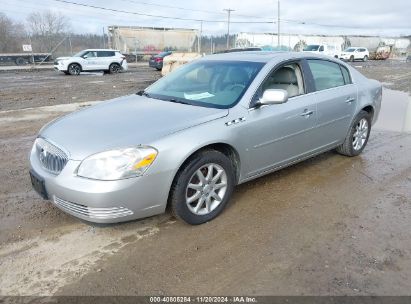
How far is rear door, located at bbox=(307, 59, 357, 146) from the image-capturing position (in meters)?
4.56

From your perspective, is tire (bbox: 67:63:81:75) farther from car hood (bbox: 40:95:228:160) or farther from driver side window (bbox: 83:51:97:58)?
car hood (bbox: 40:95:228:160)

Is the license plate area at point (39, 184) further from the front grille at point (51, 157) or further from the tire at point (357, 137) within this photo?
the tire at point (357, 137)

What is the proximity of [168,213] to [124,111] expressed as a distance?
1146mm

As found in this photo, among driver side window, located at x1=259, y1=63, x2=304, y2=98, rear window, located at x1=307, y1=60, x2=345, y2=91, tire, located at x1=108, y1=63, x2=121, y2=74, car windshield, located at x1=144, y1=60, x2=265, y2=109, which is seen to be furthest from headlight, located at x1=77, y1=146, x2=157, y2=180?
tire, located at x1=108, y1=63, x2=121, y2=74

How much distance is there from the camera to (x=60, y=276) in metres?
2.75

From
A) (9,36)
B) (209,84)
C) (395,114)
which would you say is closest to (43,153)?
(209,84)

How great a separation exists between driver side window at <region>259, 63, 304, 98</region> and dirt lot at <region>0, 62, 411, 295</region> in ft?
3.73

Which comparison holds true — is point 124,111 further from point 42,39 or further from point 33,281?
point 42,39

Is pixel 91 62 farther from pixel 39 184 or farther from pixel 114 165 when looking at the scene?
pixel 114 165

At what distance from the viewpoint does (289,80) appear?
439 centimetres

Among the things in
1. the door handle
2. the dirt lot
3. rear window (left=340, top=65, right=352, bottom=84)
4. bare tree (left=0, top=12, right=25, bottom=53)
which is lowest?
the dirt lot

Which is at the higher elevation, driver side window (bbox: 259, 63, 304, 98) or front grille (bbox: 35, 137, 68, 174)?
driver side window (bbox: 259, 63, 304, 98)

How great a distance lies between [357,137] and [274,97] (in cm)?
242

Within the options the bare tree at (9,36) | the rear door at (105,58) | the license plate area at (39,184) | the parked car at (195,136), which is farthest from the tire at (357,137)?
the bare tree at (9,36)
